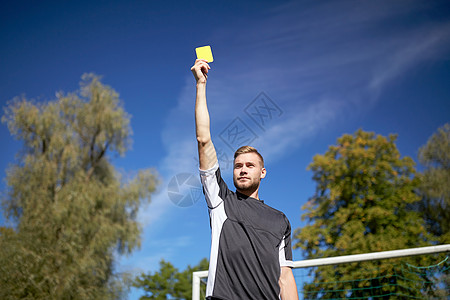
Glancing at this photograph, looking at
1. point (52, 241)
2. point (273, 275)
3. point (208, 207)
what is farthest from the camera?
point (52, 241)

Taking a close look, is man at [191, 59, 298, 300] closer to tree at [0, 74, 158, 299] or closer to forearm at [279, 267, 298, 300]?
forearm at [279, 267, 298, 300]

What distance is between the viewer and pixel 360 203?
18203 mm

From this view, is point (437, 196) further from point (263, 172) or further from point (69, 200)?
point (263, 172)

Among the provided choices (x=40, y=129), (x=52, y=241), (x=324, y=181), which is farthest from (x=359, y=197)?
(x=40, y=129)

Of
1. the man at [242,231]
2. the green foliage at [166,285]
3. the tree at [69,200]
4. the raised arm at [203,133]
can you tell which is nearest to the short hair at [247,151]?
the man at [242,231]

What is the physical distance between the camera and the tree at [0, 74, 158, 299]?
1440cm

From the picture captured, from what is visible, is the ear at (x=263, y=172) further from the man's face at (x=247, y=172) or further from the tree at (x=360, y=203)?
the tree at (x=360, y=203)

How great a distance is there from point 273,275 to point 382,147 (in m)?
18.8

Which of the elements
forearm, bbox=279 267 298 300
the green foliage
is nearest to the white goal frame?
forearm, bbox=279 267 298 300

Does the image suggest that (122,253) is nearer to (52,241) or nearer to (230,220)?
(52,241)

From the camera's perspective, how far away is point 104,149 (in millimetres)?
18484

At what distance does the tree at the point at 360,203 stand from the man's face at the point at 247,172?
46.8 ft

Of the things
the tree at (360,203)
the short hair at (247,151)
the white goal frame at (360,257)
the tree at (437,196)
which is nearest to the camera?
the short hair at (247,151)

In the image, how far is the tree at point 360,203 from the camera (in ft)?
55.7
